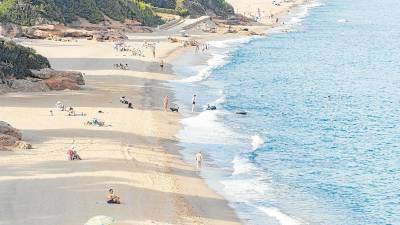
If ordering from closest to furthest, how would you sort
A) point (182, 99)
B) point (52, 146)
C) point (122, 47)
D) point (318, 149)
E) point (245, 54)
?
1. point (52, 146)
2. point (318, 149)
3. point (182, 99)
4. point (122, 47)
5. point (245, 54)

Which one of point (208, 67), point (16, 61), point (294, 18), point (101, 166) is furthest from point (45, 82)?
point (294, 18)

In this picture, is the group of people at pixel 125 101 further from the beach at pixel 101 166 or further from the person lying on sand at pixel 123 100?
the beach at pixel 101 166

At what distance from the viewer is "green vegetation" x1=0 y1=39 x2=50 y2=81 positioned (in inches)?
2051

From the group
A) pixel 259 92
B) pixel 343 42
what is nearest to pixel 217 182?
pixel 259 92

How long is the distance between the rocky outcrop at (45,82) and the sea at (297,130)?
27.0 feet

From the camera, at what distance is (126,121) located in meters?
43.8

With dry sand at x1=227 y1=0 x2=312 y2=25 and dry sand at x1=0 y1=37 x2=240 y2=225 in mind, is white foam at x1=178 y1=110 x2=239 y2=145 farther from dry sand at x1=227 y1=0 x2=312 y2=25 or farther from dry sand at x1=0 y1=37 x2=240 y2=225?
dry sand at x1=227 y1=0 x2=312 y2=25

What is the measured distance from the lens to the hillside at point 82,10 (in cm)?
9106

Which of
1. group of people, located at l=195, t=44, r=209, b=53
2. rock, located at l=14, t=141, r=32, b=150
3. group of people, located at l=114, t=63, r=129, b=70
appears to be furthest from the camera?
group of people, located at l=195, t=44, r=209, b=53

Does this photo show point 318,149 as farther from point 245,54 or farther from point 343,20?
point 343,20

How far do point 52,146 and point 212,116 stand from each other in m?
15.7

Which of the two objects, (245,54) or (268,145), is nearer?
(268,145)

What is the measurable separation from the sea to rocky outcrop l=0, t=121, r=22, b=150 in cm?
902

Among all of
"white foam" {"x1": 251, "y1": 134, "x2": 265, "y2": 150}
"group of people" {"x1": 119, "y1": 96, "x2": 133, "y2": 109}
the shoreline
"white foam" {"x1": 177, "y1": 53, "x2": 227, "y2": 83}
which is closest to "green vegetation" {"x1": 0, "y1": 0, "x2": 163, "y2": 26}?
the shoreline
